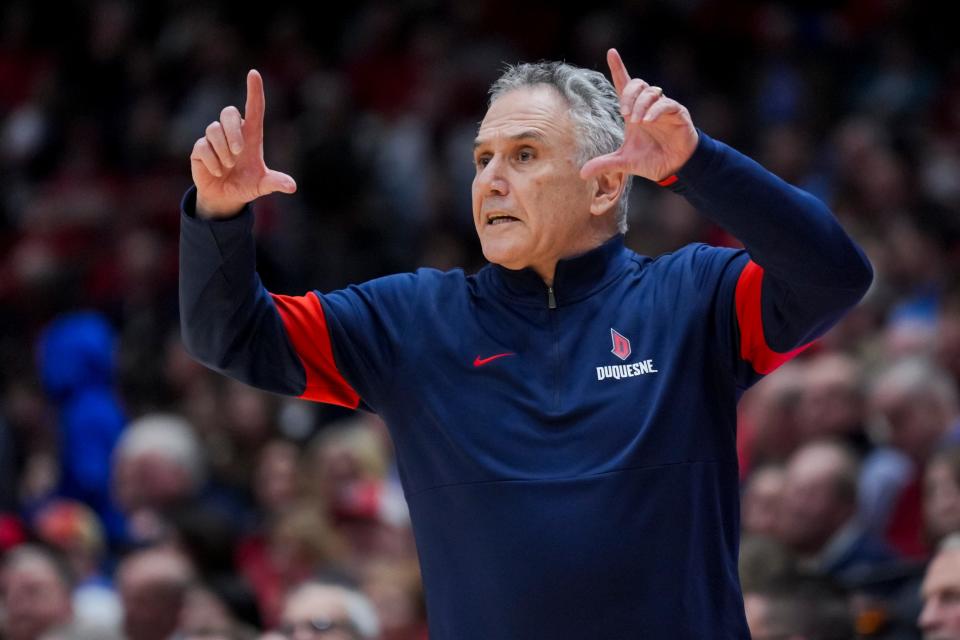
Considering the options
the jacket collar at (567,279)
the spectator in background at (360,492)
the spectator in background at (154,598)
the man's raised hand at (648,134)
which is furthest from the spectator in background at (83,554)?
the man's raised hand at (648,134)

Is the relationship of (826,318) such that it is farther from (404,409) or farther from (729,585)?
(404,409)

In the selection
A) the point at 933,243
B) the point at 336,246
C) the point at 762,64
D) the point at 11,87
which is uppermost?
the point at 11,87

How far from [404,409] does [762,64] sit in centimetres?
703

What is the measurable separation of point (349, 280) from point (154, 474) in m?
2.75

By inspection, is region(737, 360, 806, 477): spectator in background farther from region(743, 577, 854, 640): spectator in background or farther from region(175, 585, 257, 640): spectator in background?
region(175, 585, 257, 640): spectator in background

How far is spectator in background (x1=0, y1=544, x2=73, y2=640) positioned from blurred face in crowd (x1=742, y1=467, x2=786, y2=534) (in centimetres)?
252

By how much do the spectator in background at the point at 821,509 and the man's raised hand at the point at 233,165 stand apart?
3.06 meters

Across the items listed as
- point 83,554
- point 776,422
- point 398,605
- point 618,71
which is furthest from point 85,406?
point 618,71

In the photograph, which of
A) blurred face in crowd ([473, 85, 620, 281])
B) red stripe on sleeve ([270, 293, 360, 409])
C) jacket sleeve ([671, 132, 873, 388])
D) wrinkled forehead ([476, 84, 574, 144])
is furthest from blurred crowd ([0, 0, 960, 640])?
wrinkled forehead ([476, 84, 574, 144])

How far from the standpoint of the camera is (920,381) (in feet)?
18.4

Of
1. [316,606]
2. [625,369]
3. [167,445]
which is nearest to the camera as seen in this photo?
[625,369]

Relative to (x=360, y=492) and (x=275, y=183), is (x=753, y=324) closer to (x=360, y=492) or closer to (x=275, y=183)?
(x=275, y=183)

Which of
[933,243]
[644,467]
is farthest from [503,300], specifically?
[933,243]

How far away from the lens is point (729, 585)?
2.93 metres
